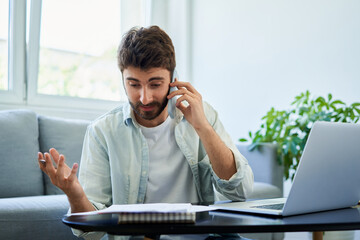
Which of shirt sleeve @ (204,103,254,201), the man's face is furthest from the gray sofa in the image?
shirt sleeve @ (204,103,254,201)

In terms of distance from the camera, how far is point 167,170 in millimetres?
1450

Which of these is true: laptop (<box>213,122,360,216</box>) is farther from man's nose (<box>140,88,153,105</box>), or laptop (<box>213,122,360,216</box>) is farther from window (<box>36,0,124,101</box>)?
window (<box>36,0,124,101</box>)

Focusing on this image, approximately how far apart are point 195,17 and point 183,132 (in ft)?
8.77

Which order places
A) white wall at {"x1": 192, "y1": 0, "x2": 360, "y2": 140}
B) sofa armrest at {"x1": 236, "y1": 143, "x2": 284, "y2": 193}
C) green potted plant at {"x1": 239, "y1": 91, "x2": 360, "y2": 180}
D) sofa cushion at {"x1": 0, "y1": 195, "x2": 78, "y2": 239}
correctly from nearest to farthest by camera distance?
sofa cushion at {"x1": 0, "y1": 195, "x2": 78, "y2": 239} < green potted plant at {"x1": 239, "y1": 91, "x2": 360, "y2": 180} < sofa armrest at {"x1": 236, "y1": 143, "x2": 284, "y2": 193} < white wall at {"x1": 192, "y1": 0, "x2": 360, "y2": 140}

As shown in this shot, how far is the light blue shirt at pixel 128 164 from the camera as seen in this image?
133 cm

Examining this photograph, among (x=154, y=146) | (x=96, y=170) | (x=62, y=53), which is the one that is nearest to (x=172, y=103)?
(x=154, y=146)

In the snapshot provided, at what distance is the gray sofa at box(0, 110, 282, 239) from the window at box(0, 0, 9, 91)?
541 mm

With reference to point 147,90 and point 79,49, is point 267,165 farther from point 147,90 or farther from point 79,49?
point 79,49

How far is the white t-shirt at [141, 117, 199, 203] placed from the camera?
1432 mm

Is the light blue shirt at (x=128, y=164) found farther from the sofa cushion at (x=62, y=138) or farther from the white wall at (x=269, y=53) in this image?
the white wall at (x=269, y=53)

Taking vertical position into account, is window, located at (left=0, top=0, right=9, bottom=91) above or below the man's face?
above

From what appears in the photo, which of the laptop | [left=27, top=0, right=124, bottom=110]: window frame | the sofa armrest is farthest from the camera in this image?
[left=27, top=0, right=124, bottom=110]: window frame

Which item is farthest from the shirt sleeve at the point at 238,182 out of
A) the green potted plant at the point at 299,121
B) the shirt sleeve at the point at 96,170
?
the green potted plant at the point at 299,121

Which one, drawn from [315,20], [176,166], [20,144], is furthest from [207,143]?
[315,20]
